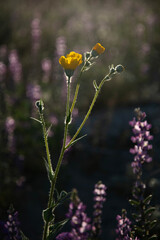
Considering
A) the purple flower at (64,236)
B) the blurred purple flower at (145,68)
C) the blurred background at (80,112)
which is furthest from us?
the blurred purple flower at (145,68)

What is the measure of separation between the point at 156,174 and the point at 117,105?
2.01 m

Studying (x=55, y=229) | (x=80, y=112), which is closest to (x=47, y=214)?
(x=55, y=229)

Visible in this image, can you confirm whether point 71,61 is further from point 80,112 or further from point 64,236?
point 80,112

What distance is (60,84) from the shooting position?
5.74 meters

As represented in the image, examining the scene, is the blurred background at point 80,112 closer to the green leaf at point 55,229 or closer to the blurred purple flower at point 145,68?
the blurred purple flower at point 145,68

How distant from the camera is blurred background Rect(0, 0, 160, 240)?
Answer: 318cm

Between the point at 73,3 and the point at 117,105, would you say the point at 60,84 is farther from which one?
the point at 73,3

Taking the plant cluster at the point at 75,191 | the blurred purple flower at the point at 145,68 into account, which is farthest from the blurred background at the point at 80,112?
the plant cluster at the point at 75,191

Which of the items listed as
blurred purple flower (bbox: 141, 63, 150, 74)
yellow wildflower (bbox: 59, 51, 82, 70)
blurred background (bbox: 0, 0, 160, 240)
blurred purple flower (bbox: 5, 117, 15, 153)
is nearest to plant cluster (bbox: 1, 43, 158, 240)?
yellow wildflower (bbox: 59, 51, 82, 70)

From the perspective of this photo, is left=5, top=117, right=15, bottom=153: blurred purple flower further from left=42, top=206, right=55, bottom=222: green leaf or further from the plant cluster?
left=42, top=206, right=55, bottom=222: green leaf

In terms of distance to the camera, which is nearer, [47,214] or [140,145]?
[47,214]

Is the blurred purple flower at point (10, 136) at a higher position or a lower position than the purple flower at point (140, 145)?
higher

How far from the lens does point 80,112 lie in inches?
204

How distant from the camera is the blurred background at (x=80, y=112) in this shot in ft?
10.4
